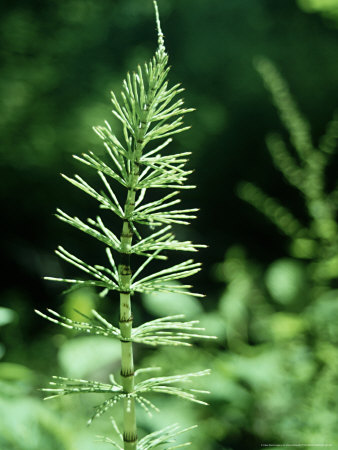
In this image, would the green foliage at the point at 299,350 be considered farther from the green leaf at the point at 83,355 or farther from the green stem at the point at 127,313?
the green stem at the point at 127,313

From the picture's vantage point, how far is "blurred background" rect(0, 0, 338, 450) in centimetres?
141

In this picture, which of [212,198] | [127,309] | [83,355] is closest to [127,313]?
[127,309]

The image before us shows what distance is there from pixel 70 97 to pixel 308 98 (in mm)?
1158

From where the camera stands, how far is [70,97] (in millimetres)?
2152

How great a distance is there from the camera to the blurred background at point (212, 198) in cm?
141

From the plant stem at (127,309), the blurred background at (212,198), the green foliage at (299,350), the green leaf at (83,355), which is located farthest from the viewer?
the blurred background at (212,198)

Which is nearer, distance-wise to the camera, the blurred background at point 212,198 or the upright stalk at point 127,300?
the upright stalk at point 127,300

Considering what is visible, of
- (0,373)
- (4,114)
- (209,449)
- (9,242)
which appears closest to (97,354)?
(0,373)

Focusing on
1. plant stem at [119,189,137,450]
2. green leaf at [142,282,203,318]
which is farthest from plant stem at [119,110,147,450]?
green leaf at [142,282,203,318]

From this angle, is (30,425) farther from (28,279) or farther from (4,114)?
(28,279)

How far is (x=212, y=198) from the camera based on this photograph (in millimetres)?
2652

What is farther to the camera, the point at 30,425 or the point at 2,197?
the point at 2,197

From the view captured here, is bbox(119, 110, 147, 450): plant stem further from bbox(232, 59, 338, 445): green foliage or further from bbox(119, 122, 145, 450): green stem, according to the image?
bbox(232, 59, 338, 445): green foliage

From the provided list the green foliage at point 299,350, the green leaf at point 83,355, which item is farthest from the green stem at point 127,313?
the green foliage at point 299,350
